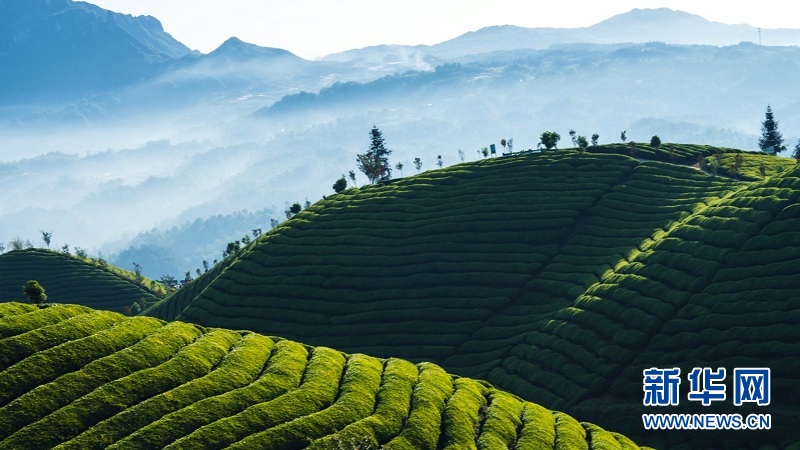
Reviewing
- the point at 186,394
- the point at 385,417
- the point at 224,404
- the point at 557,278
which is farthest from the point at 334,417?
the point at 557,278

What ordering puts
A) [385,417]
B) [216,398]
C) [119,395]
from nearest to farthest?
1. [119,395]
2. [216,398]
3. [385,417]

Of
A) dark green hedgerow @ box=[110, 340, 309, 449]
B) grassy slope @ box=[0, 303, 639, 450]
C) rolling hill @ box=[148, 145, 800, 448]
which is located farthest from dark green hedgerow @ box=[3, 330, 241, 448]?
rolling hill @ box=[148, 145, 800, 448]

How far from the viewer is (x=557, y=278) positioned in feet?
476

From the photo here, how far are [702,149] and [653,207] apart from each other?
46.8 m

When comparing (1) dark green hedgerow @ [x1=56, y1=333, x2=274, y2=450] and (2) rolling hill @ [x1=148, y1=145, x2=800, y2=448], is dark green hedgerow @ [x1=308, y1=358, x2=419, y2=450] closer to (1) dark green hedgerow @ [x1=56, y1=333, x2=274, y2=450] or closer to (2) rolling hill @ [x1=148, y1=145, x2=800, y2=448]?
(1) dark green hedgerow @ [x1=56, y1=333, x2=274, y2=450]

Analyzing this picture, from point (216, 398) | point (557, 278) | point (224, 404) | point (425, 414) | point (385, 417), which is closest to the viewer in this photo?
point (224, 404)

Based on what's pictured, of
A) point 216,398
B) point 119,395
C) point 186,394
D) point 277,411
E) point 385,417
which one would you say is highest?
point 119,395

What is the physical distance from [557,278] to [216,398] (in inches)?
3450

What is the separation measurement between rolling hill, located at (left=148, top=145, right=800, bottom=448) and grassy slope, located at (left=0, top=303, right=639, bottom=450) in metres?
35.4

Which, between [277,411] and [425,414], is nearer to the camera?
[277,411]

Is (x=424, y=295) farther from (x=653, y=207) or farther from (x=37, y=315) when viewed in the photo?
(x=37, y=315)

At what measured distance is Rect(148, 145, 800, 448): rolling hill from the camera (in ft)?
357

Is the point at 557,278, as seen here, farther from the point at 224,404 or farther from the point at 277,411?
the point at 224,404

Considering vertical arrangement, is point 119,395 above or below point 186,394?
above
